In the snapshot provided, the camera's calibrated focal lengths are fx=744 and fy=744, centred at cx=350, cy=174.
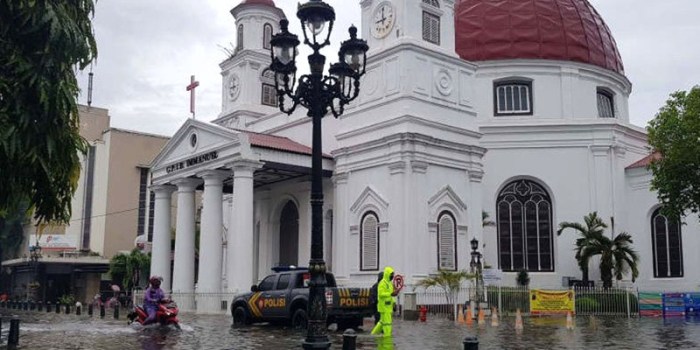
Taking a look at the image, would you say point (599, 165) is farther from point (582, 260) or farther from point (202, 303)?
point (202, 303)

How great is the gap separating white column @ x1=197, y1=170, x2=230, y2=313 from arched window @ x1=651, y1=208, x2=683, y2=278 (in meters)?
21.2

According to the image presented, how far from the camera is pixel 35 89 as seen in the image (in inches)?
451

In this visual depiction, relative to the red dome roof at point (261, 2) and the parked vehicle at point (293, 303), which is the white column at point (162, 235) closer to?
the red dome roof at point (261, 2)

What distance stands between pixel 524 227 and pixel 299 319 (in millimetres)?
19919

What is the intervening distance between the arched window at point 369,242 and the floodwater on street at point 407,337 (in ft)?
26.0

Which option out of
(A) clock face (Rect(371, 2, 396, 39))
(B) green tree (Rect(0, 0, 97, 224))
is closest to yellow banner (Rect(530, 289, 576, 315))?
(A) clock face (Rect(371, 2, 396, 39))

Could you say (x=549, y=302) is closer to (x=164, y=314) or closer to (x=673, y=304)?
(x=673, y=304)

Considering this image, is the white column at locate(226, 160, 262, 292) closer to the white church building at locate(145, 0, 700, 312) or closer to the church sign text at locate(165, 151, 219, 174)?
the white church building at locate(145, 0, 700, 312)

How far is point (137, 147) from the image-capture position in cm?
5606

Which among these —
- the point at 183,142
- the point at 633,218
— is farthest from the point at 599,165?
the point at 183,142

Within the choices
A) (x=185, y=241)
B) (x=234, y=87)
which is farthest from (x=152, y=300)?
(x=234, y=87)

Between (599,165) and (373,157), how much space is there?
12.7 meters

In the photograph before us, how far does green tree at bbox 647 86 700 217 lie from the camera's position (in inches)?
1000

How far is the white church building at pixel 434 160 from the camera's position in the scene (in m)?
30.9
